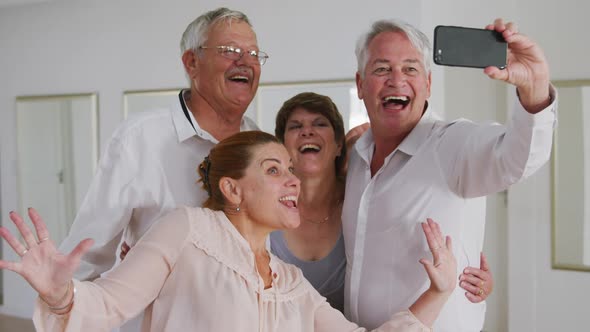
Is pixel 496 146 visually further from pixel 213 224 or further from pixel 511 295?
pixel 511 295

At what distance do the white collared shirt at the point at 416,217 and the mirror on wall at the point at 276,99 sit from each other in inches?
81.2

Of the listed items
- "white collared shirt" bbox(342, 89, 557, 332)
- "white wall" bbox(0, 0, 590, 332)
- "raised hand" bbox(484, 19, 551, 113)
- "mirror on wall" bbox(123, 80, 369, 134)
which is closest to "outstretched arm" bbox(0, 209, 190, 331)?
"white collared shirt" bbox(342, 89, 557, 332)

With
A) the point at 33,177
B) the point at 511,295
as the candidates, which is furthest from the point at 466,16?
the point at 33,177

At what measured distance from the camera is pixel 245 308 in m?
1.62

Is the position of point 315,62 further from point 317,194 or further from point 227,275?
point 227,275

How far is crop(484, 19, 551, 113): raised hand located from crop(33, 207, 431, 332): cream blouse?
695 millimetres

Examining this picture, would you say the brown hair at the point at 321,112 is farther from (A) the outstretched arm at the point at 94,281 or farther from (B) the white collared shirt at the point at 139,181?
(A) the outstretched arm at the point at 94,281

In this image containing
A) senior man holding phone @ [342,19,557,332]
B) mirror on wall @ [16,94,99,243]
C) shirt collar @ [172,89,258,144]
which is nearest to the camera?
senior man holding phone @ [342,19,557,332]

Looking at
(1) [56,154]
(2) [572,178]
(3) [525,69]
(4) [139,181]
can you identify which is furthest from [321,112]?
(1) [56,154]

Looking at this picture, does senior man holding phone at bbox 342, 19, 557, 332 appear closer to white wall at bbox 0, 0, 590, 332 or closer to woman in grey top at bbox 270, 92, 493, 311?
woman in grey top at bbox 270, 92, 493, 311

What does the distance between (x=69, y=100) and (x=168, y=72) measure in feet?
3.46

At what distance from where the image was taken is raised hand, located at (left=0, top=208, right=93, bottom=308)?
1287mm

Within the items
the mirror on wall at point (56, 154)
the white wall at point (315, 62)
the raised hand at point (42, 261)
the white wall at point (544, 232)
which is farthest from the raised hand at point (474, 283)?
the mirror on wall at point (56, 154)

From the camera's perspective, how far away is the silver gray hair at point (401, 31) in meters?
1.94
